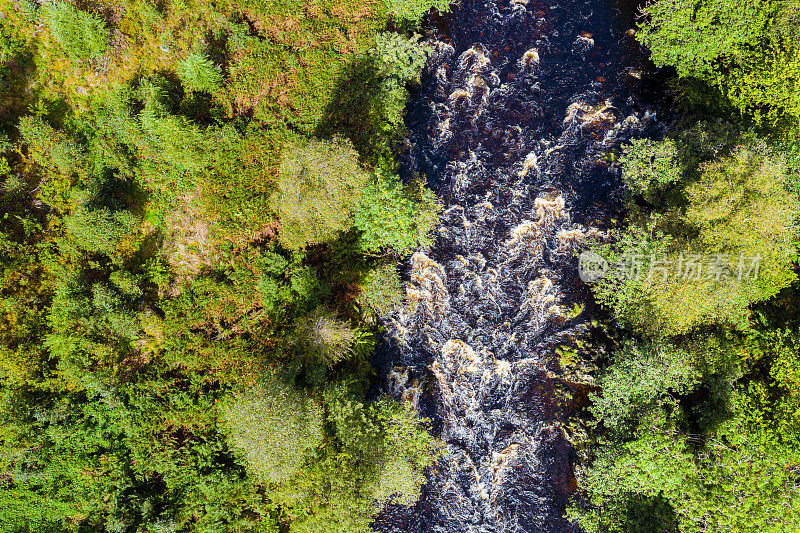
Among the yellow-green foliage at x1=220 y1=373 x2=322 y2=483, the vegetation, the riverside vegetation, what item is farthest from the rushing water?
the yellow-green foliage at x1=220 y1=373 x2=322 y2=483

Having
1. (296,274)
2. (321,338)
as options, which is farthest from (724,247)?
(296,274)

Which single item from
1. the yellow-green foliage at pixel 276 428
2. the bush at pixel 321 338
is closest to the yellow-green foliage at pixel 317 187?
the bush at pixel 321 338

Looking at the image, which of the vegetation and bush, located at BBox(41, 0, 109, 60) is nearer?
the vegetation

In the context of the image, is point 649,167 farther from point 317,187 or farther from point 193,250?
point 193,250

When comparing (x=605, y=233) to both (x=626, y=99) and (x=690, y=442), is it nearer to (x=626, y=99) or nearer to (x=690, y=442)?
(x=626, y=99)

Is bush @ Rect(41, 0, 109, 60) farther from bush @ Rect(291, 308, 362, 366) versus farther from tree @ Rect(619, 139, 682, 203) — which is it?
tree @ Rect(619, 139, 682, 203)

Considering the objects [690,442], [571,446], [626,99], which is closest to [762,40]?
[626,99]
